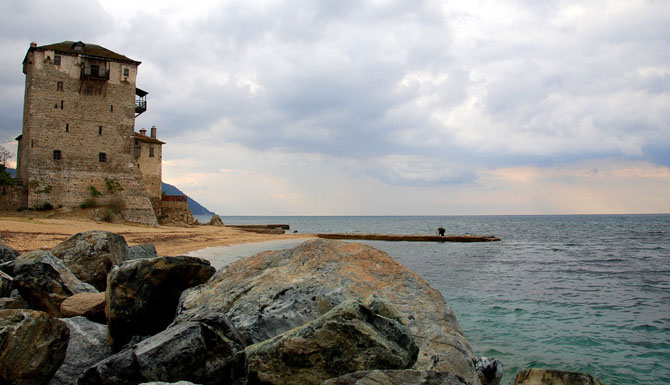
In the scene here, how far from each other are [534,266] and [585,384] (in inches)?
880

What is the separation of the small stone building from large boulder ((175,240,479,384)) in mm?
40404

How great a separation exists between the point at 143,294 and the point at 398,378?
386cm

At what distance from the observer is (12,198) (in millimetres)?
38594

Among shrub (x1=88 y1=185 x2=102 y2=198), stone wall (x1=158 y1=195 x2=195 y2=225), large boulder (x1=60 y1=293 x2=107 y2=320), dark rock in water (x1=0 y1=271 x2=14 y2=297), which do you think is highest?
shrub (x1=88 y1=185 x2=102 y2=198)

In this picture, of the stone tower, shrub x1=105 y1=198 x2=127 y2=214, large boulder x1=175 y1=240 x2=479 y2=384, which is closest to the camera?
large boulder x1=175 y1=240 x2=479 y2=384

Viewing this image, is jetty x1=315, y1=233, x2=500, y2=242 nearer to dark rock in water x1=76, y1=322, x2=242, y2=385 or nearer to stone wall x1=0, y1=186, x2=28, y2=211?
stone wall x1=0, y1=186, x2=28, y2=211

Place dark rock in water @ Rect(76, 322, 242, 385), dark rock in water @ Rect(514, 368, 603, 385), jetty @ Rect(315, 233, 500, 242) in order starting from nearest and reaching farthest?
dark rock in water @ Rect(76, 322, 242, 385)
dark rock in water @ Rect(514, 368, 603, 385)
jetty @ Rect(315, 233, 500, 242)

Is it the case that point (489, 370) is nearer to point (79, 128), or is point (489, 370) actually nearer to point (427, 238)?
point (427, 238)

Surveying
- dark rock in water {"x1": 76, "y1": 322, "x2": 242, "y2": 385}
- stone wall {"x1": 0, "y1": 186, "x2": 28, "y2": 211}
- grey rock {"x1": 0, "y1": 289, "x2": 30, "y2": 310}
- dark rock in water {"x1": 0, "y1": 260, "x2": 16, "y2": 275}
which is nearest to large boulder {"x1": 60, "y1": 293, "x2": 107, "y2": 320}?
grey rock {"x1": 0, "y1": 289, "x2": 30, "y2": 310}

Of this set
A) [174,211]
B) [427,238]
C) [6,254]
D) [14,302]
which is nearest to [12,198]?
[174,211]

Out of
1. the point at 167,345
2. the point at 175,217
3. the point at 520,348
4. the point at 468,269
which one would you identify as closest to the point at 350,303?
the point at 167,345

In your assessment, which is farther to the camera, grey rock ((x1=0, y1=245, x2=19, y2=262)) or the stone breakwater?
grey rock ((x1=0, y1=245, x2=19, y2=262))

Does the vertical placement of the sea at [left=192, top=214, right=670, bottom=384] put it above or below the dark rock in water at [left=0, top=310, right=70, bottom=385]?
below

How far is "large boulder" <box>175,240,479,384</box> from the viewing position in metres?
4.70
